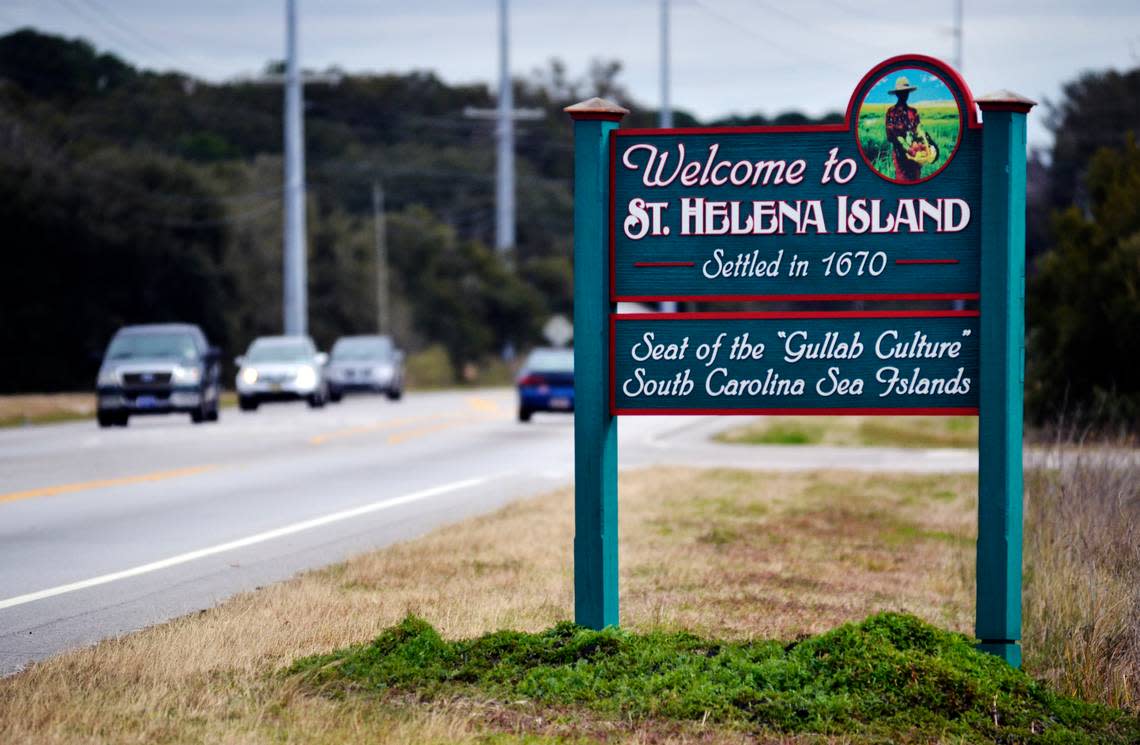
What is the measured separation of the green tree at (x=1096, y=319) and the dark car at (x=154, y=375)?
15.8m

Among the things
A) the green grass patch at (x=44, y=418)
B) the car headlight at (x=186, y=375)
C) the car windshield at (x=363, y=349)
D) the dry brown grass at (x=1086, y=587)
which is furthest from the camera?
the car windshield at (x=363, y=349)

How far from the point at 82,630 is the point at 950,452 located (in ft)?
63.1

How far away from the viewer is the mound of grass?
271 inches

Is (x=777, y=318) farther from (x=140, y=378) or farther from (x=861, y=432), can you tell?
(x=861, y=432)

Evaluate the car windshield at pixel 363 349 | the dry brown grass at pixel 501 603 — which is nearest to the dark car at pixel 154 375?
the car windshield at pixel 363 349

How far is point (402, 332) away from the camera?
263 feet

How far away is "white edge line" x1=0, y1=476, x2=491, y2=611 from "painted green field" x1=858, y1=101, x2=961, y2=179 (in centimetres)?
588

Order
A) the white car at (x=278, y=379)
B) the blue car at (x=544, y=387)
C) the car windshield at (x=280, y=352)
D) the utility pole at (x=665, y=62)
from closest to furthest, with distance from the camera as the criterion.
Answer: the blue car at (x=544, y=387) → the white car at (x=278, y=379) → the car windshield at (x=280, y=352) → the utility pole at (x=665, y=62)

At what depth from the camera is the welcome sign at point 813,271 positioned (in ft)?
27.0

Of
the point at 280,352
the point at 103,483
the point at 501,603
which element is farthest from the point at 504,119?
the point at 501,603

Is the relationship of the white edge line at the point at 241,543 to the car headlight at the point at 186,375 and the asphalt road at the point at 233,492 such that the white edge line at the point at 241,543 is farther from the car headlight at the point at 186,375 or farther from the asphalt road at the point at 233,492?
the car headlight at the point at 186,375

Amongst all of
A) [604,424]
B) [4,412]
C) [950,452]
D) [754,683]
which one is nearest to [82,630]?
[604,424]

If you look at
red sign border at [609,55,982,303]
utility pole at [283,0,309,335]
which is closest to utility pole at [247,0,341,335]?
utility pole at [283,0,309,335]

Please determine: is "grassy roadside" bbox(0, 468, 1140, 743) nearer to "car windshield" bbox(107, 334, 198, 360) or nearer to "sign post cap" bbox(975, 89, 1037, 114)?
"sign post cap" bbox(975, 89, 1037, 114)
